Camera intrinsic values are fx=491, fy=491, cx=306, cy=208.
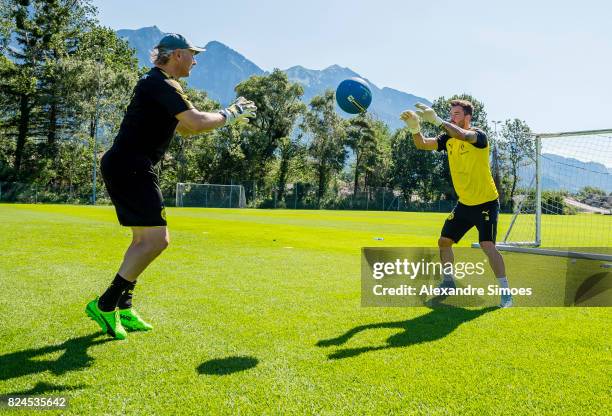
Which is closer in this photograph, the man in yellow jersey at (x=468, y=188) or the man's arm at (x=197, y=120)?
the man's arm at (x=197, y=120)

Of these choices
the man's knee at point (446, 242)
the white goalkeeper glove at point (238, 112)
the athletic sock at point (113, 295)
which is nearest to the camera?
the athletic sock at point (113, 295)

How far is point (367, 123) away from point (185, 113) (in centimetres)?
6487

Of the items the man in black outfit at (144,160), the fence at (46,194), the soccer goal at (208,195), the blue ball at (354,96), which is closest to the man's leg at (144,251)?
the man in black outfit at (144,160)

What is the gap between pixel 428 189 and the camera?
71438mm

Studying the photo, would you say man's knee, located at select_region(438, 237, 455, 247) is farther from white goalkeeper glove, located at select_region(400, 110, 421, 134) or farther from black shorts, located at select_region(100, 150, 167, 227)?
black shorts, located at select_region(100, 150, 167, 227)

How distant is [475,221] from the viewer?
6.55 metres

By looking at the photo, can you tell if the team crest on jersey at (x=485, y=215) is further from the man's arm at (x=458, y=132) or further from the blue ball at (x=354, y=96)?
the blue ball at (x=354, y=96)

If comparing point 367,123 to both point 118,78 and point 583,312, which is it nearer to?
point 118,78

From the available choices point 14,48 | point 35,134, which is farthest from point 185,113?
point 14,48

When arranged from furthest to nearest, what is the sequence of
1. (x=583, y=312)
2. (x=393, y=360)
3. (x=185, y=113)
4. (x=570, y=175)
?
1. (x=570, y=175)
2. (x=583, y=312)
3. (x=185, y=113)
4. (x=393, y=360)

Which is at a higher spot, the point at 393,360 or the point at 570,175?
the point at 570,175

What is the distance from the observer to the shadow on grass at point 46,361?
11.3ft

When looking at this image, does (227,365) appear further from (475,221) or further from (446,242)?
(475,221)

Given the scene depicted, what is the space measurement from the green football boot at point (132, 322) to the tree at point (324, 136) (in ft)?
194
